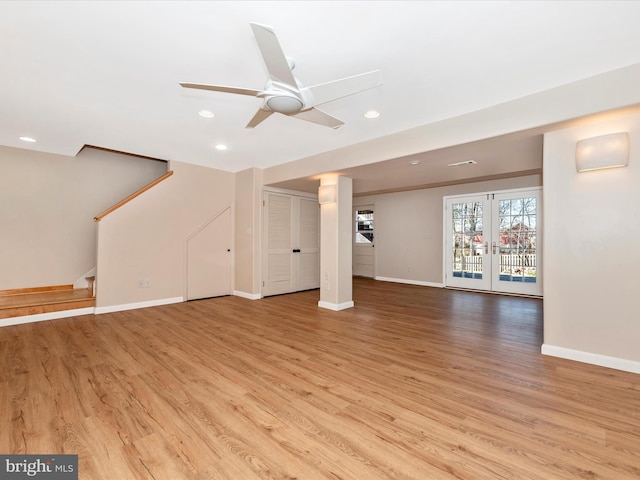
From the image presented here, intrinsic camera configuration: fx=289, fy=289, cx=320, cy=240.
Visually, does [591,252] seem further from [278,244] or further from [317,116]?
[278,244]

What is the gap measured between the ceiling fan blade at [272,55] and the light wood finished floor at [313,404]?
2.16m

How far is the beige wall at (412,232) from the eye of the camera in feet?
22.6

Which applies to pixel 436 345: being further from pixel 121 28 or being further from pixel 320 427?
pixel 121 28

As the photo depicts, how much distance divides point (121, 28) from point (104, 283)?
12.7 feet

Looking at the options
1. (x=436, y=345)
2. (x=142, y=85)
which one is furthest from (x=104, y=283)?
(x=436, y=345)

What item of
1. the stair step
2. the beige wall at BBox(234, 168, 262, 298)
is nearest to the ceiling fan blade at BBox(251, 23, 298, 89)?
the beige wall at BBox(234, 168, 262, 298)

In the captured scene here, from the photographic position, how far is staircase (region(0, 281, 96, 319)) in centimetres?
390

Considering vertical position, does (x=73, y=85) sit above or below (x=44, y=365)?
above

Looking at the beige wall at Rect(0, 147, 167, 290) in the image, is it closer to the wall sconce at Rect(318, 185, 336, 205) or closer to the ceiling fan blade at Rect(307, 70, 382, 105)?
the wall sconce at Rect(318, 185, 336, 205)

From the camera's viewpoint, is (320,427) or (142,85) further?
(142,85)

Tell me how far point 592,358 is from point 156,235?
586 cm

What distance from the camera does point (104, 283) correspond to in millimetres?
4453

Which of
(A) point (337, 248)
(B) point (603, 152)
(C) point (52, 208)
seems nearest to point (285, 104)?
(B) point (603, 152)

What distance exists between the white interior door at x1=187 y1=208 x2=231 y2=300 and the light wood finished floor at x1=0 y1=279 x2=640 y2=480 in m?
1.68
